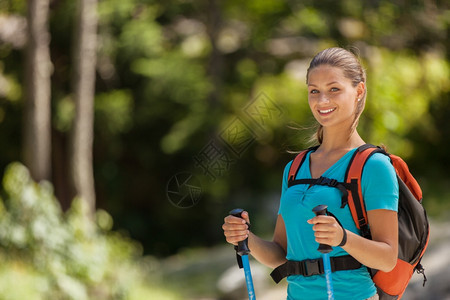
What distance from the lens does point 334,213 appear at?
1654 millimetres

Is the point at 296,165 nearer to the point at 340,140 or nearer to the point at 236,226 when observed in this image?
the point at 340,140

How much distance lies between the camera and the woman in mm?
1599

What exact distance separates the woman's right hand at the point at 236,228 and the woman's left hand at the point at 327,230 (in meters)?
0.27

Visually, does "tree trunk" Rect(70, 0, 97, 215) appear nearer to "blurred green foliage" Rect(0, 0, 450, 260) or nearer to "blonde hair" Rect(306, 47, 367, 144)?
"blurred green foliage" Rect(0, 0, 450, 260)

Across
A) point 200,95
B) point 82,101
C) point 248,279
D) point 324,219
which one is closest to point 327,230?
point 324,219

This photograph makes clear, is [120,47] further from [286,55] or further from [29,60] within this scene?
[29,60]

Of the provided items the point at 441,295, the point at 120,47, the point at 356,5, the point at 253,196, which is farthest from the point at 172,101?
the point at 441,295

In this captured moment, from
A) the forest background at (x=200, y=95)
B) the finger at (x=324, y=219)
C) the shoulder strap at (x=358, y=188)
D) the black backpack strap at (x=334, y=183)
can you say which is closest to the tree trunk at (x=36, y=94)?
the forest background at (x=200, y=95)

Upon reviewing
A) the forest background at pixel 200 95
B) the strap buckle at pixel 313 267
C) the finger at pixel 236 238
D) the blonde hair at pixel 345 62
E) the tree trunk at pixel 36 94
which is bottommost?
the strap buckle at pixel 313 267

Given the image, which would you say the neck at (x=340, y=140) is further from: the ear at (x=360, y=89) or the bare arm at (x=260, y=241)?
the bare arm at (x=260, y=241)

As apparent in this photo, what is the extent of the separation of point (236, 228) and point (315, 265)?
23 cm

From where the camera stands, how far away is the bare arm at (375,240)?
59.8 inches

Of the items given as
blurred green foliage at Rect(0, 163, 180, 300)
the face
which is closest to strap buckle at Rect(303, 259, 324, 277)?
the face

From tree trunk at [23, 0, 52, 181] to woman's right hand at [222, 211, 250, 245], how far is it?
6.97 m
